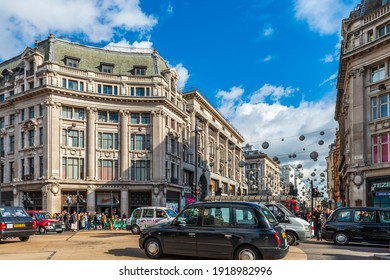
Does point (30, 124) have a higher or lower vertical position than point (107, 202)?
higher

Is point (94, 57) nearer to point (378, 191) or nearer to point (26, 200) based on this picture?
point (26, 200)

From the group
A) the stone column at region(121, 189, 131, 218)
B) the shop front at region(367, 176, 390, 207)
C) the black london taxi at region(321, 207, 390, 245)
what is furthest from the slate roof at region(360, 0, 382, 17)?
the stone column at region(121, 189, 131, 218)

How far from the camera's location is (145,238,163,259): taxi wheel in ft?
34.9

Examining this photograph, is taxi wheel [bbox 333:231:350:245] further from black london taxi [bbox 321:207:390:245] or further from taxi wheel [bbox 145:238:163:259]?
taxi wheel [bbox 145:238:163:259]

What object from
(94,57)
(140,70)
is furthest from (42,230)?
(140,70)

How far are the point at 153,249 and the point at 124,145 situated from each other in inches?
1533

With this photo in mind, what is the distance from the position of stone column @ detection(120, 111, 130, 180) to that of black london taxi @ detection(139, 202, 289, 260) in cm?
3809

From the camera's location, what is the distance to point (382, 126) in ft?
102

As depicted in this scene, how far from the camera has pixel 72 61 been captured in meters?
48.2

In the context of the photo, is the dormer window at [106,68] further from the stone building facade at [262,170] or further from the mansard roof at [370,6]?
the stone building facade at [262,170]

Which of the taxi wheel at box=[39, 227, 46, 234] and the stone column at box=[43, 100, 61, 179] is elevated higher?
the stone column at box=[43, 100, 61, 179]

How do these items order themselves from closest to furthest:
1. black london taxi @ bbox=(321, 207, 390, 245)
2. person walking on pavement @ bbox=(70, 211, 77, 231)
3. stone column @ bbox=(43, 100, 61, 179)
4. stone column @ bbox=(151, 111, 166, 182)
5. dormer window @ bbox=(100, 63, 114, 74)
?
1. black london taxi @ bbox=(321, 207, 390, 245)
2. person walking on pavement @ bbox=(70, 211, 77, 231)
3. stone column @ bbox=(43, 100, 61, 179)
4. stone column @ bbox=(151, 111, 166, 182)
5. dormer window @ bbox=(100, 63, 114, 74)

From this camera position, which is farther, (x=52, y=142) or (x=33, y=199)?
(x=33, y=199)
